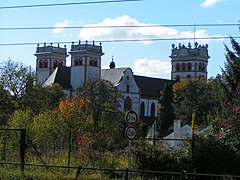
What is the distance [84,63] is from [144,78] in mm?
24182

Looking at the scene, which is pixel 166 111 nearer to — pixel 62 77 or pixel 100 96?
pixel 100 96

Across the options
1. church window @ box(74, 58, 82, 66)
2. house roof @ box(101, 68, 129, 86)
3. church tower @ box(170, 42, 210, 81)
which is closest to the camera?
house roof @ box(101, 68, 129, 86)

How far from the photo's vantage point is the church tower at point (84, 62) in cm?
11701

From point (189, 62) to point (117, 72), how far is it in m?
29.4

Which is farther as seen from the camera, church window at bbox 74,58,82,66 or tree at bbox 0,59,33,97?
church window at bbox 74,58,82,66

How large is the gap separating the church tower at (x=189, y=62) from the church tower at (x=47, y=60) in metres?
30.4

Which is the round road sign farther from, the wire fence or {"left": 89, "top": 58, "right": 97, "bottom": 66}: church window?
{"left": 89, "top": 58, "right": 97, "bottom": 66}: church window

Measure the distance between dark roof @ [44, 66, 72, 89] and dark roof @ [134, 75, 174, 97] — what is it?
63.2 ft

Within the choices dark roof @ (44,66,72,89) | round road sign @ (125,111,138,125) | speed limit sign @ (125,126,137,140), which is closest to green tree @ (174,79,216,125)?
dark roof @ (44,66,72,89)

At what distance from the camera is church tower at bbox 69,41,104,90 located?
117012 mm

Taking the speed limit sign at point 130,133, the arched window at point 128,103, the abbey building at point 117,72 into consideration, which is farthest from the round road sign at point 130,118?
the arched window at point 128,103

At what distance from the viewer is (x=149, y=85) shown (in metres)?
136

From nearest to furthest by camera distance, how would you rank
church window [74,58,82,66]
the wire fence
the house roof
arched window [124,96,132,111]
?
the wire fence < the house roof < church window [74,58,82,66] < arched window [124,96,132,111]

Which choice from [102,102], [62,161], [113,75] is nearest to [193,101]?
[102,102]
